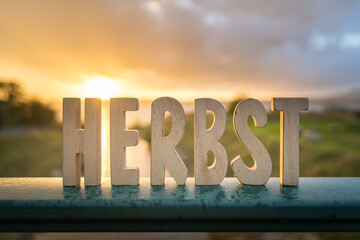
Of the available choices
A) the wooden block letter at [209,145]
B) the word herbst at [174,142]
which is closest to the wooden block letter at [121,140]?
the word herbst at [174,142]

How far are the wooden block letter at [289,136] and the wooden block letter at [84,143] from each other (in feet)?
2.70

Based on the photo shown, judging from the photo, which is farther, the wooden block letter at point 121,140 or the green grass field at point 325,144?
the green grass field at point 325,144

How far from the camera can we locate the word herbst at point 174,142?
0.97 m

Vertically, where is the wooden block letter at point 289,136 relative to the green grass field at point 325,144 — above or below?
above

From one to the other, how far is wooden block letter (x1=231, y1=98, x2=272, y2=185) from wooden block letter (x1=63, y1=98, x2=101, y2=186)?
635 mm

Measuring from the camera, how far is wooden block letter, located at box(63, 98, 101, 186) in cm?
96

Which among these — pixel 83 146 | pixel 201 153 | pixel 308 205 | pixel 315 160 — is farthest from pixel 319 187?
pixel 315 160

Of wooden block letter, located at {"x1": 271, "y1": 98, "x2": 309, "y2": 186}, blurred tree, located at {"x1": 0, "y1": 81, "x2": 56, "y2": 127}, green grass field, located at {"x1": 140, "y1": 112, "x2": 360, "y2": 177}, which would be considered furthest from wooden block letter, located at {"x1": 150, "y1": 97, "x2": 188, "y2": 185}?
blurred tree, located at {"x1": 0, "y1": 81, "x2": 56, "y2": 127}

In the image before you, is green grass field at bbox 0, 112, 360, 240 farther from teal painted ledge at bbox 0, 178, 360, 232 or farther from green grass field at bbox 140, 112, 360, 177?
teal painted ledge at bbox 0, 178, 360, 232

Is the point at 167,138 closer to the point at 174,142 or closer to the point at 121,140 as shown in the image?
the point at 174,142

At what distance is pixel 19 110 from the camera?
12.1m

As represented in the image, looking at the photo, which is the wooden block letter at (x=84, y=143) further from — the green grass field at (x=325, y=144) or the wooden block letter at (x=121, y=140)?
the green grass field at (x=325, y=144)

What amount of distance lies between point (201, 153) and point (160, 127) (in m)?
0.23

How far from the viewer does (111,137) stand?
0.98 meters
